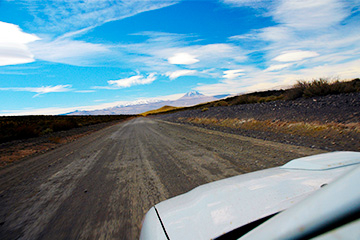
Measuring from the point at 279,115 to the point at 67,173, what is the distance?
9.30 meters

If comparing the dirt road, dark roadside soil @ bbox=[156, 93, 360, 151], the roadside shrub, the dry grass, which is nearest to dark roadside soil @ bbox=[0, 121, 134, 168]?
the dirt road

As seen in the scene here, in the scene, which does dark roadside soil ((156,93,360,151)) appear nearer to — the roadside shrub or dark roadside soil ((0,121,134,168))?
the roadside shrub

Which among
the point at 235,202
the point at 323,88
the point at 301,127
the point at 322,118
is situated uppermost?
the point at 323,88

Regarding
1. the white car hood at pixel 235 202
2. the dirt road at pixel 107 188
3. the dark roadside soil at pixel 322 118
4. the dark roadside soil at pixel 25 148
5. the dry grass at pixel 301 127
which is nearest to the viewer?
the white car hood at pixel 235 202

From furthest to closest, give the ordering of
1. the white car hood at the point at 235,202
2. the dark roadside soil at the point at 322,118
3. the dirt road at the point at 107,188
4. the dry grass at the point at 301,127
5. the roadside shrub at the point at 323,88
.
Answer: the roadside shrub at the point at 323,88 → the dry grass at the point at 301,127 → the dark roadside soil at the point at 322,118 → the dirt road at the point at 107,188 → the white car hood at the point at 235,202

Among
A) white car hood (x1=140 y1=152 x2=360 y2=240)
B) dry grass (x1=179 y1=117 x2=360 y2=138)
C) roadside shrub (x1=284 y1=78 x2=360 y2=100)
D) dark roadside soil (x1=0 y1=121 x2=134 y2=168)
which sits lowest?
dry grass (x1=179 y1=117 x2=360 y2=138)

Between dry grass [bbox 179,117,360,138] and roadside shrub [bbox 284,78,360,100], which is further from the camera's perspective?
roadside shrub [bbox 284,78,360,100]

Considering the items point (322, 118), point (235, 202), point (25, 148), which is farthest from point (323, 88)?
point (25, 148)

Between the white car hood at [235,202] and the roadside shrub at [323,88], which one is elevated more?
the roadside shrub at [323,88]

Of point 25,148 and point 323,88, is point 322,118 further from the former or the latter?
point 25,148

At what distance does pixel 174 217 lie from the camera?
1134 mm

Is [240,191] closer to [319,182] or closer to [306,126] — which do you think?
[319,182]

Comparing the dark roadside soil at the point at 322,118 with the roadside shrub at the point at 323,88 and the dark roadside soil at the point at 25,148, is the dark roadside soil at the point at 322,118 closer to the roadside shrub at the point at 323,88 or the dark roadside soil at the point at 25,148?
the roadside shrub at the point at 323,88

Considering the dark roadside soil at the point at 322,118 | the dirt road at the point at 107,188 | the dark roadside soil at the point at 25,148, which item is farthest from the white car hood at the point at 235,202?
the dark roadside soil at the point at 25,148
